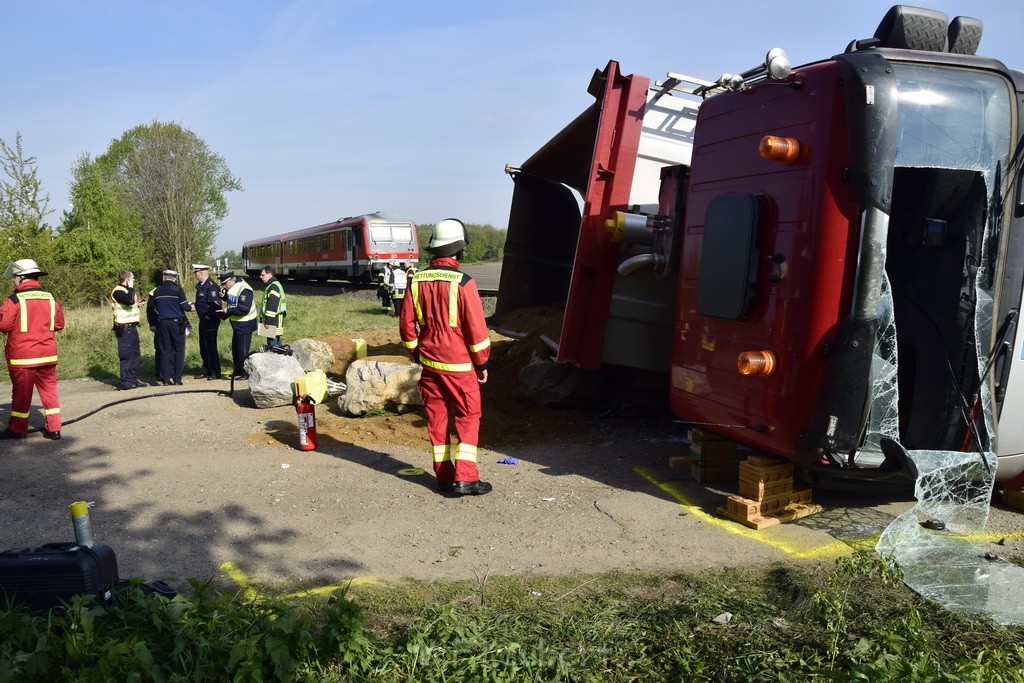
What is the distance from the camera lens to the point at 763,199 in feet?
13.6

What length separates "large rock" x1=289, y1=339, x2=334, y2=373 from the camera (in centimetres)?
948

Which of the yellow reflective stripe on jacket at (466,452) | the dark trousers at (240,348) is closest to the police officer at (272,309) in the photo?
the dark trousers at (240,348)

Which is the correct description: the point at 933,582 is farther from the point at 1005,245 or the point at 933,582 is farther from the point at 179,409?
the point at 179,409

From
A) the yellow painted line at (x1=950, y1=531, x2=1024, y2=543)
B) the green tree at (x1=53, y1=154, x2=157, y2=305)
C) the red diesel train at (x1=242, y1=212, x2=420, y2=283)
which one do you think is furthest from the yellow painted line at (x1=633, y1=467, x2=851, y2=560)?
the red diesel train at (x1=242, y1=212, x2=420, y2=283)

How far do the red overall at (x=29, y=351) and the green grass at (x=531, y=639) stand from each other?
184 inches

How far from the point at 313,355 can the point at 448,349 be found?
16.4ft

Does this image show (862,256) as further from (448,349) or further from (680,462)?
(448,349)

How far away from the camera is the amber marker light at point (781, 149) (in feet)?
12.7

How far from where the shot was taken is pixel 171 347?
32.9 feet

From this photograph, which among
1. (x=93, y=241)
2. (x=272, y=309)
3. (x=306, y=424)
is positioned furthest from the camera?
(x=93, y=241)

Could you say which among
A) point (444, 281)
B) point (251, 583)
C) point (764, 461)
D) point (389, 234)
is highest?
point (389, 234)

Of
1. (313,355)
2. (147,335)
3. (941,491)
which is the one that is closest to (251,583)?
(941,491)

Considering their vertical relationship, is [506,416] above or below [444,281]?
below

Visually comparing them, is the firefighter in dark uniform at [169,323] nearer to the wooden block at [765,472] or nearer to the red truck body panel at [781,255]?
the red truck body panel at [781,255]
